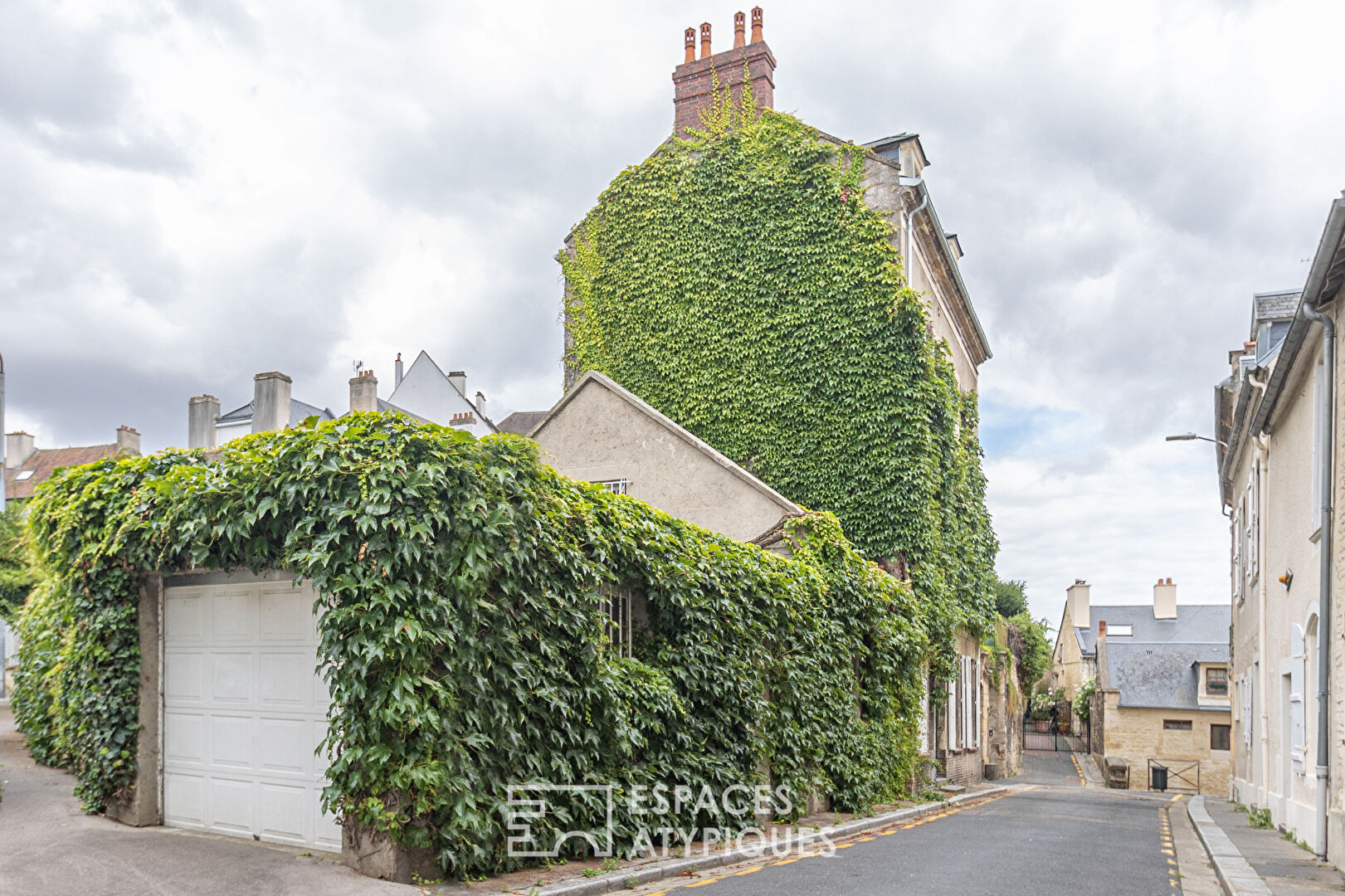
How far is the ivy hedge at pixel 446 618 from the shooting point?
23.1 feet

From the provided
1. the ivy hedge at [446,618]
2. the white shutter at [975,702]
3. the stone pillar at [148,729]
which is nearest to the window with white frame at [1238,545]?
the white shutter at [975,702]

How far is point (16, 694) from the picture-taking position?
13.5 meters

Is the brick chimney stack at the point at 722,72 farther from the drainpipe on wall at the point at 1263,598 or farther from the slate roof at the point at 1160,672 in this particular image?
the slate roof at the point at 1160,672

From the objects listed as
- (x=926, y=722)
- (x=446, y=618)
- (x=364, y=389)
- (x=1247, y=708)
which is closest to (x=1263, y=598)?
(x=1247, y=708)

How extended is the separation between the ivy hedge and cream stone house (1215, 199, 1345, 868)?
5.32m

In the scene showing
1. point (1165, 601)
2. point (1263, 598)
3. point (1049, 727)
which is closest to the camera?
point (1263, 598)

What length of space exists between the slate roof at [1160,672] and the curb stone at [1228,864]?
91.1ft

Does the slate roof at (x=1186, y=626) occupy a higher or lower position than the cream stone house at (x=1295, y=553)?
lower

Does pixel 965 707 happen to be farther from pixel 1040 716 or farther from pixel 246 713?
pixel 1040 716

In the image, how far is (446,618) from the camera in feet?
23.4

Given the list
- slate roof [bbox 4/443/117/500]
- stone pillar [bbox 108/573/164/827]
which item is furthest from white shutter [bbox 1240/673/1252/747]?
slate roof [bbox 4/443/117/500]

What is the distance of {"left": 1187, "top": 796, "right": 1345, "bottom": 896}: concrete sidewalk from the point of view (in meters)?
8.34

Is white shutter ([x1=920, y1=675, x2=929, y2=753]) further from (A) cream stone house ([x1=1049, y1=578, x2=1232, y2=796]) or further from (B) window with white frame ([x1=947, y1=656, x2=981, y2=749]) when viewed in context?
(A) cream stone house ([x1=1049, y1=578, x2=1232, y2=796])

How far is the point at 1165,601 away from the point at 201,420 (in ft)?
147
